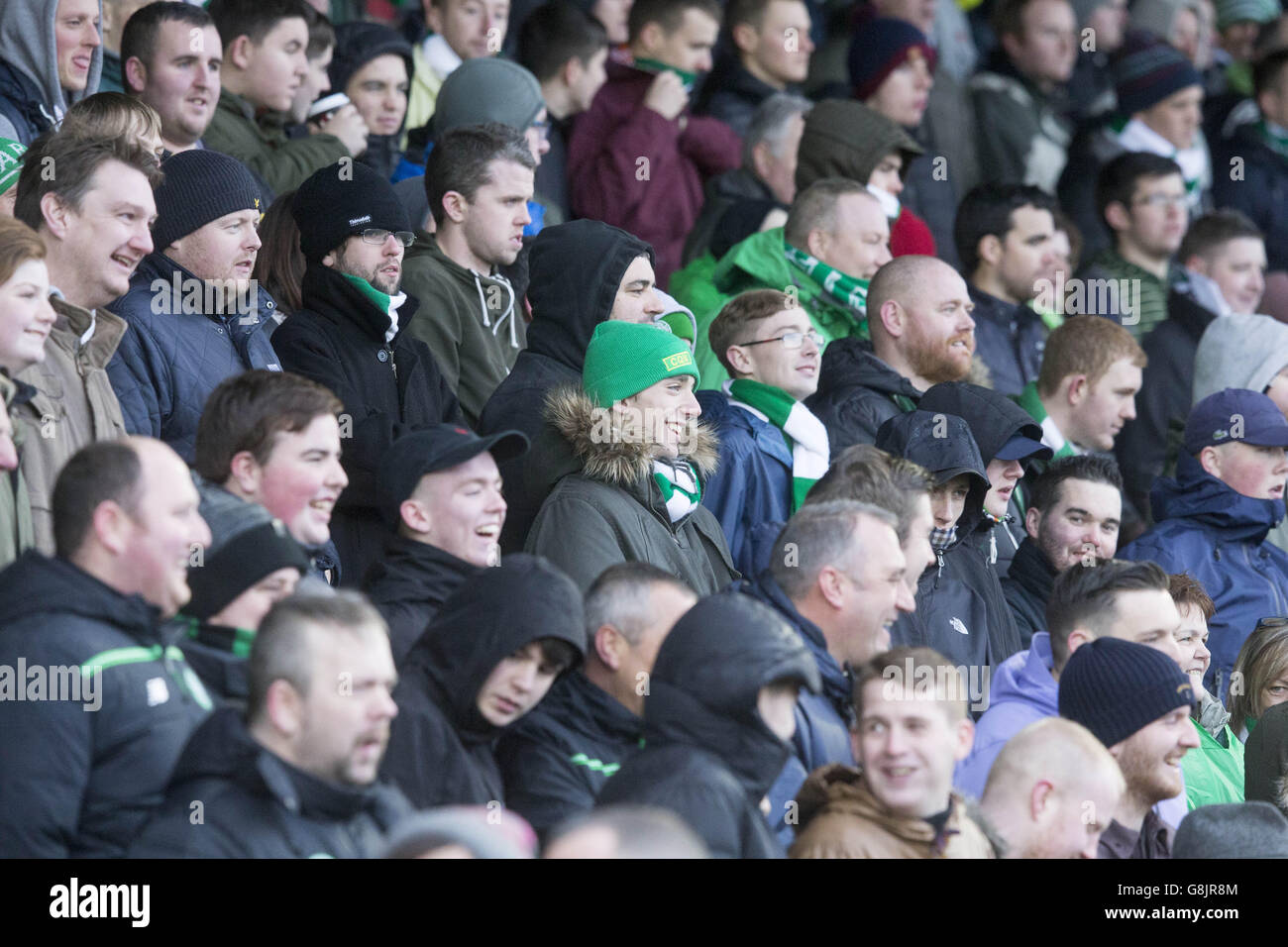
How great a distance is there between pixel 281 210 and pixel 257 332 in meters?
0.90

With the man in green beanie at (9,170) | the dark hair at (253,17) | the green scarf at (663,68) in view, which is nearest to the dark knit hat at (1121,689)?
the man in green beanie at (9,170)

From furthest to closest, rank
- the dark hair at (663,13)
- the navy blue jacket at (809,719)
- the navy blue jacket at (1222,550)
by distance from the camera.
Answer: the dark hair at (663,13) → the navy blue jacket at (1222,550) → the navy blue jacket at (809,719)

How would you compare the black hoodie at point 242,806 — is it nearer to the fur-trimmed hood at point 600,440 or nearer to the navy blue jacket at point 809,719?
→ the navy blue jacket at point 809,719

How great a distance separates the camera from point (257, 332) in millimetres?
6359

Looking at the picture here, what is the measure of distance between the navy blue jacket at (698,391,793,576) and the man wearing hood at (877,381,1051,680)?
1.30ft

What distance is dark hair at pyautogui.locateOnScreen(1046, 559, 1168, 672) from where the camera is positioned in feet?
21.6

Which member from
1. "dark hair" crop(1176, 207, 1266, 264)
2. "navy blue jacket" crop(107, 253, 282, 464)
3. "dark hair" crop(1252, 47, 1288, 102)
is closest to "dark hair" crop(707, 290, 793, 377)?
"navy blue jacket" crop(107, 253, 282, 464)

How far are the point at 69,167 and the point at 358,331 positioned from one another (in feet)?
3.62

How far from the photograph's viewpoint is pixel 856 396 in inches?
316

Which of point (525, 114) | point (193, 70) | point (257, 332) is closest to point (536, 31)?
point (525, 114)

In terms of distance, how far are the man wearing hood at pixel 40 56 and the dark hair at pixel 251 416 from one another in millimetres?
2347

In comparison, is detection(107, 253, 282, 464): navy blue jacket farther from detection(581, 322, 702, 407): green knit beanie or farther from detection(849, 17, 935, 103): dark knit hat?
detection(849, 17, 935, 103): dark knit hat

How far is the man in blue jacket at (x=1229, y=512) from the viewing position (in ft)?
27.1
